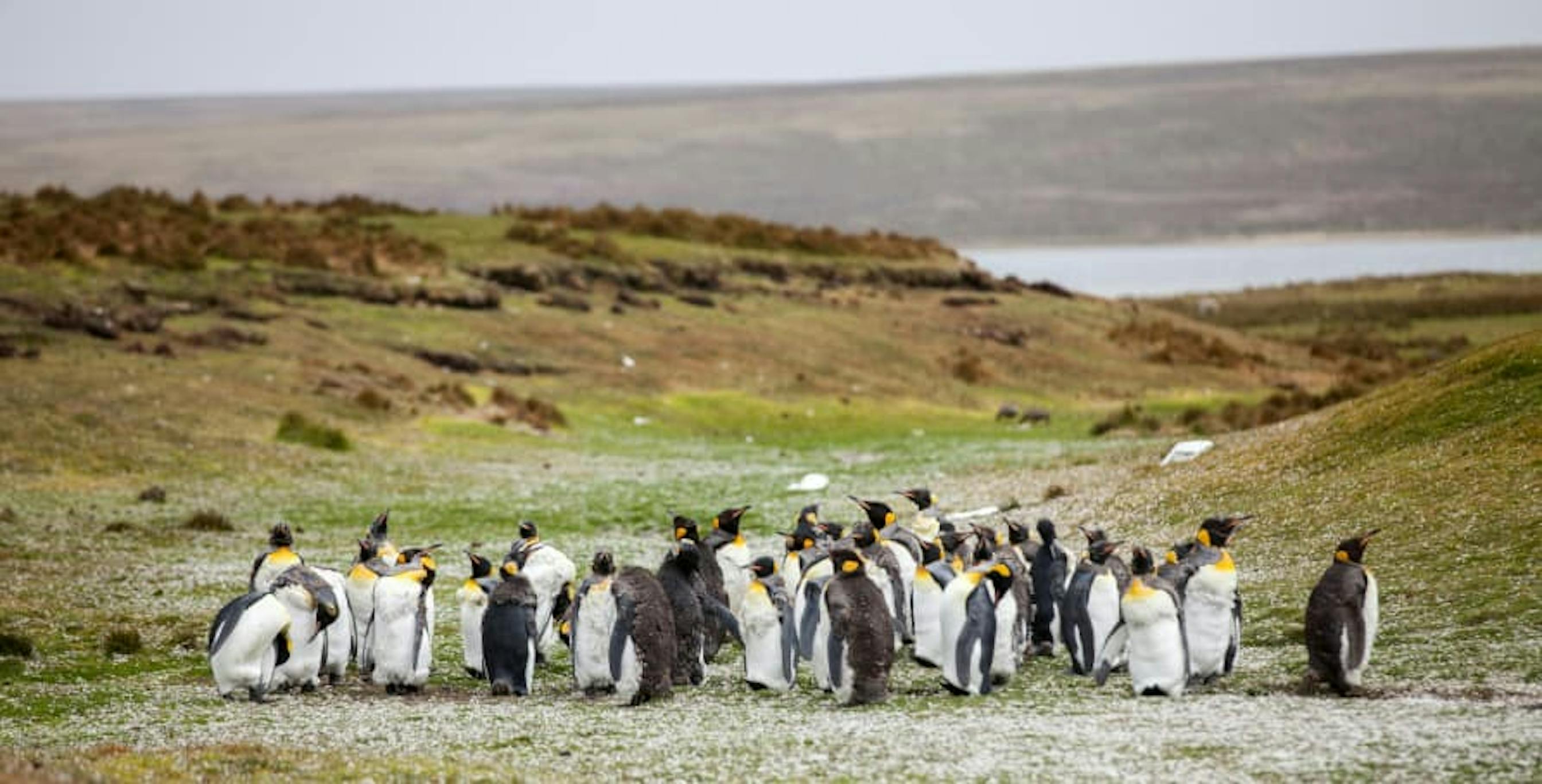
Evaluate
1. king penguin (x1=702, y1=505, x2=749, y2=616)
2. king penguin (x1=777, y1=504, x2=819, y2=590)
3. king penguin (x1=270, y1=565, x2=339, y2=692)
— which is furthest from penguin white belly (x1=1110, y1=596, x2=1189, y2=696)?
king penguin (x1=270, y1=565, x2=339, y2=692)

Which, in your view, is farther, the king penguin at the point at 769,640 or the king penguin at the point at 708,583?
the king penguin at the point at 708,583

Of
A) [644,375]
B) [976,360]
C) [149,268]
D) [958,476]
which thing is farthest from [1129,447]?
[149,268]

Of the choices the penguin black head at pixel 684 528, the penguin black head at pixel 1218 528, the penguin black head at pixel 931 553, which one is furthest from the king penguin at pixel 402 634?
the penguin black head at pixel 1218 528

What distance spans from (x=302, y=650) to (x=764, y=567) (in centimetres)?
382

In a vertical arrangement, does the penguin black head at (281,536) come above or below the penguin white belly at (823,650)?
above

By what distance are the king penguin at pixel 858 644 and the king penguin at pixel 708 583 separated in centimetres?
171

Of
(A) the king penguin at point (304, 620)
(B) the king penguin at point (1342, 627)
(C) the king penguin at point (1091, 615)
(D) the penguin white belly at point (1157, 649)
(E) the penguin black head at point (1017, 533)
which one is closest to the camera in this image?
(B) the king penguin at point (1342, 627)

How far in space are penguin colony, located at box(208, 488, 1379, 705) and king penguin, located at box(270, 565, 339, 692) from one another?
16mm

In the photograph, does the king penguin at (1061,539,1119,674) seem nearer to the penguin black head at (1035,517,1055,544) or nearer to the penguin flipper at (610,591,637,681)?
the penguin black head at (1035,517,1055,544)

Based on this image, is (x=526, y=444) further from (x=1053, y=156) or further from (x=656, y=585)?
(x=1053, y=156)

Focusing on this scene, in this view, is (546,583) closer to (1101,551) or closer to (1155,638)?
(1101,551)

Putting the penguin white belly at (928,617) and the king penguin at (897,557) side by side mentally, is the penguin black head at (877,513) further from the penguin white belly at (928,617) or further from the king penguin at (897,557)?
the penguin white belly at (928,617)

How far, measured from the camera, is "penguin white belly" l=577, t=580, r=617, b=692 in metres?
14.5

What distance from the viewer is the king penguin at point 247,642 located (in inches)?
556
